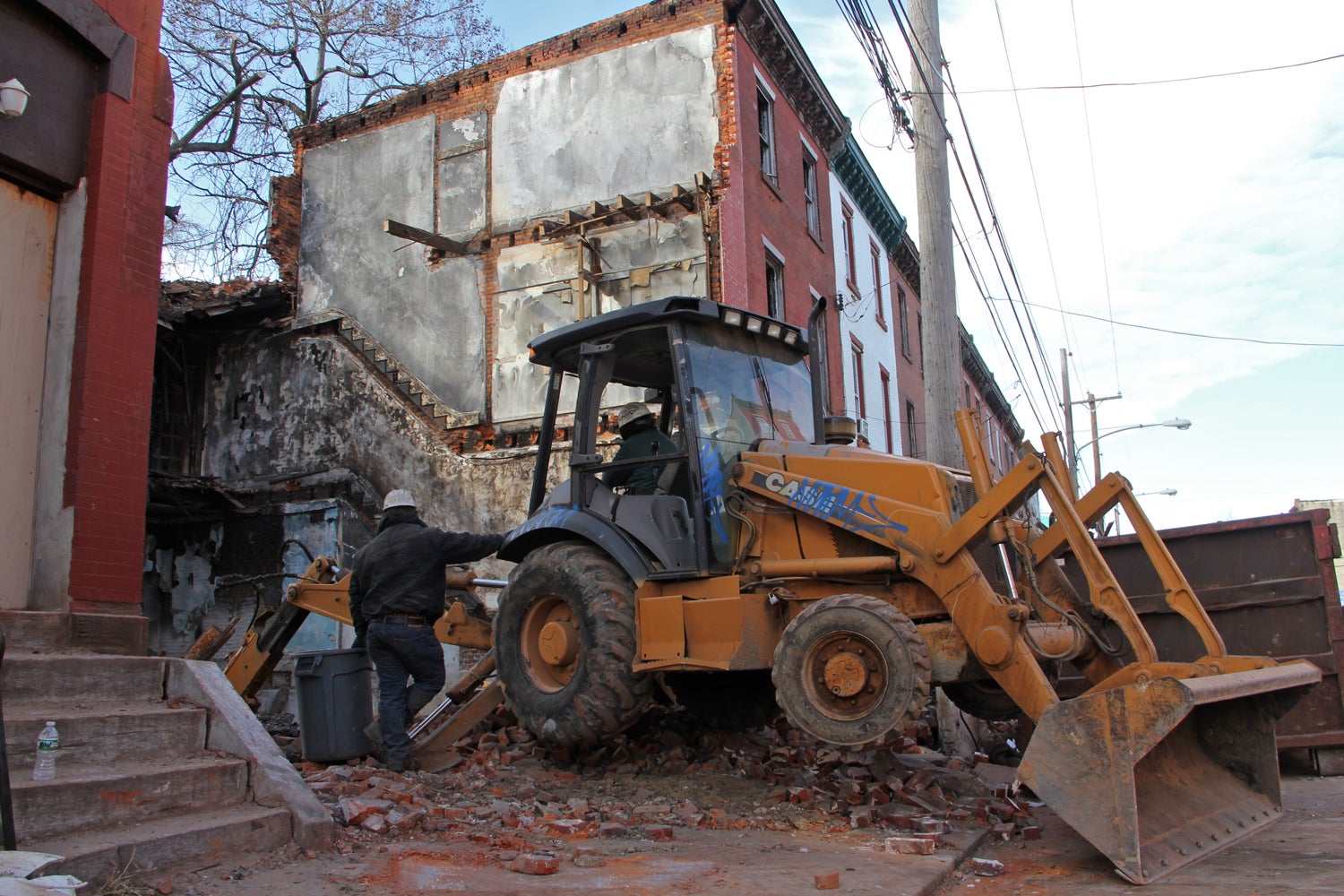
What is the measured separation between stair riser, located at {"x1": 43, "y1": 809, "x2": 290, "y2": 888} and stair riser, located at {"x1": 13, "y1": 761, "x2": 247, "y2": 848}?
0.50 feet

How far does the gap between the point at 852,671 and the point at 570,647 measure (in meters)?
2.16

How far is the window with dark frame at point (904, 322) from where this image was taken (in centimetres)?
2928

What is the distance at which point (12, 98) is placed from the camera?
5.83 meters

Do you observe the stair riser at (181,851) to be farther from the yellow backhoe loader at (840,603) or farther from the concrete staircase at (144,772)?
the yellow backhoe loader at (840,603)

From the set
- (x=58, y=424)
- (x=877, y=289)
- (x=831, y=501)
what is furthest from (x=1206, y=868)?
(x=877, y=289)

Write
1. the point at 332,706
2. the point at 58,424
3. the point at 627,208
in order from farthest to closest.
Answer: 1. the point at 627,208
2. the point at 332,706
3. the point at 58,424

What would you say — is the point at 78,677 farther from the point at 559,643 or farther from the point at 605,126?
the point at 605,126

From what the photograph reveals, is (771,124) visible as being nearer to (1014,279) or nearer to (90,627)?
(1014,279)

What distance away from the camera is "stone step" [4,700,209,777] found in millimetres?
4426

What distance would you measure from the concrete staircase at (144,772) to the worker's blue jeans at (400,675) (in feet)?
5.08

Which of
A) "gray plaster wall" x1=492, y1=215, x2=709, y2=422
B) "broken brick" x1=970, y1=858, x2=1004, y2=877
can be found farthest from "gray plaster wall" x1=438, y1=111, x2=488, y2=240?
"broken brick" x1=970, y1=858, x2=1004, y2=877

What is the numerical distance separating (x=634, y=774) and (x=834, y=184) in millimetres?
19479

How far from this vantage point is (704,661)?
20.3 feet

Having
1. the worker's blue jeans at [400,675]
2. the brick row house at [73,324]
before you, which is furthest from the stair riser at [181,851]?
the worker's blue jeans at [400,675]
